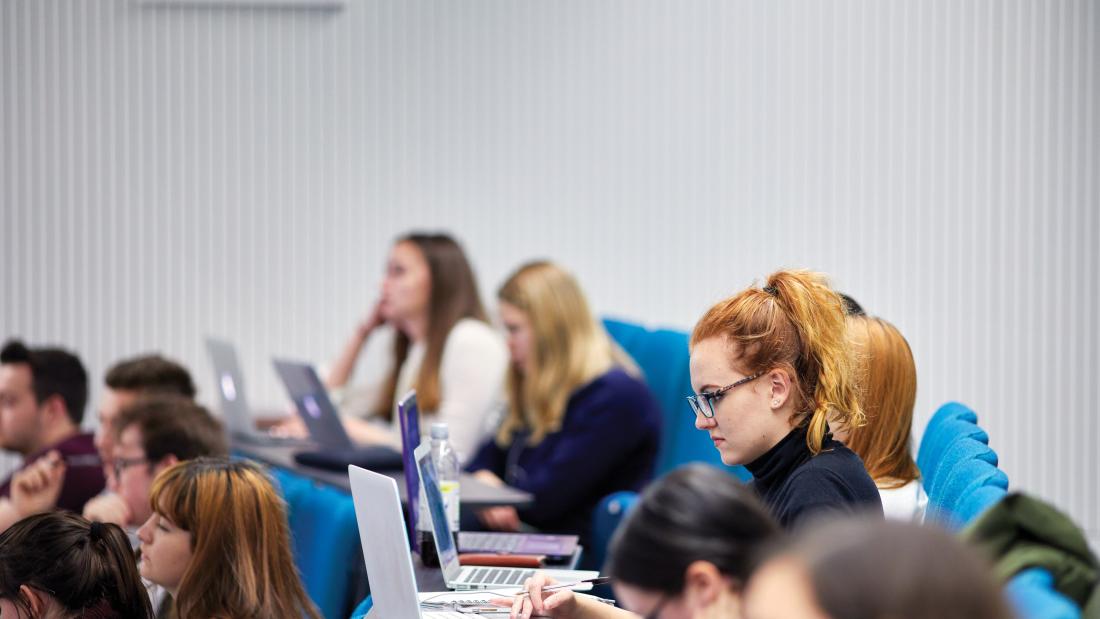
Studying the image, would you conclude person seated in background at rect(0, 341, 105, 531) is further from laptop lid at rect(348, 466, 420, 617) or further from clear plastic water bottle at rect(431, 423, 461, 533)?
laptop lid at rect(348, 466, 420, 617)

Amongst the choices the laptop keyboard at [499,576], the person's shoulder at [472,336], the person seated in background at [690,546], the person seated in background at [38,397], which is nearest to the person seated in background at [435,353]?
the person's shoulder at [472,336]

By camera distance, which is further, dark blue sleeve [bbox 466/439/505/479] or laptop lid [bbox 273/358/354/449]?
dark blue sleeve [bbox 466/439/505/479]

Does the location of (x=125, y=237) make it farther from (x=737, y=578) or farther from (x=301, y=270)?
(x=737, y=578)

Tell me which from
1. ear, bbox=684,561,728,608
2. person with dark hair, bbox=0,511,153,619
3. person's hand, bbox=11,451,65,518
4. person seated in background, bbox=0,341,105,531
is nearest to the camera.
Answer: ear, bbox=684,561,728,608

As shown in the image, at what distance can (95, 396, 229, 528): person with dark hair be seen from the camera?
3.03 metres

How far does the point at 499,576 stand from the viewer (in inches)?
91.6

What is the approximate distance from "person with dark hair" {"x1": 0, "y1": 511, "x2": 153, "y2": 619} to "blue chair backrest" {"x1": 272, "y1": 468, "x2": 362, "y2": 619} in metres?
0.48

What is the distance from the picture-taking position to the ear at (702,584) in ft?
4.25

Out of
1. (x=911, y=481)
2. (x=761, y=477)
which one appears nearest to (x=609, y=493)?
(x=911, y=481)

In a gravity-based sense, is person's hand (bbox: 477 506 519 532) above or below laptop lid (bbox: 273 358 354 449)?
below

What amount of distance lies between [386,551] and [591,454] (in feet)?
6.80

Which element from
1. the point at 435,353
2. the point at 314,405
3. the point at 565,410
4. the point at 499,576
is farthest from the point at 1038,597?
the point at 435,353

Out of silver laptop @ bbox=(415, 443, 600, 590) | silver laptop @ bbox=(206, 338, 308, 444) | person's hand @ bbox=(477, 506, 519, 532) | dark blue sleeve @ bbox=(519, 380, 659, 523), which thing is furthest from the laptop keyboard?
silver laptop @ bbox=(206, 338, 308, 444)

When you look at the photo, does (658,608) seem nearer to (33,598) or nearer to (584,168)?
(33,598)
